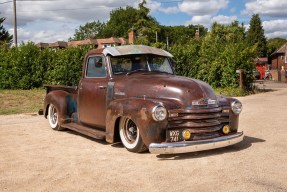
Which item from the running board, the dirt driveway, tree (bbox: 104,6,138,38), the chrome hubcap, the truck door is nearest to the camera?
the dirt driveway

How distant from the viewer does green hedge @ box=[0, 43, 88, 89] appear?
22312mm

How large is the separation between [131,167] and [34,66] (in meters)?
18.5

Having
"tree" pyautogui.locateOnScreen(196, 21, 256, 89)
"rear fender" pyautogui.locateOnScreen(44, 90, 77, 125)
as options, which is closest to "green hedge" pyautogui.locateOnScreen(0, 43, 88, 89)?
"tree" pyautogui.locateOnScreen(196, 21, 256, 89)

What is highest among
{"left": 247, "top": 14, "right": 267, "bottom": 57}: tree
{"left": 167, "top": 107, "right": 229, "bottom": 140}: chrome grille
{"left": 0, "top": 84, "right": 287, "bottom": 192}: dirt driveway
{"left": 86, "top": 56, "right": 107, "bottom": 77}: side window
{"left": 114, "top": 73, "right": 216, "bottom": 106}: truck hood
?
{"left": 247, "top": 14, "right": 267, "bottom": 57}: tree

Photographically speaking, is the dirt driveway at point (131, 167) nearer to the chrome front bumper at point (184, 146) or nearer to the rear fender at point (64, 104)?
the chrome front bumper at point (184, 146)

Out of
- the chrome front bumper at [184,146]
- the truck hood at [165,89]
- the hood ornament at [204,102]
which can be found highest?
the truck hood at [165,89]

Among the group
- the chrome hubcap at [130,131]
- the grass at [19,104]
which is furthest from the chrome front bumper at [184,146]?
the grass at [19,104]

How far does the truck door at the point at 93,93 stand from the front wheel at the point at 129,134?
734 mm

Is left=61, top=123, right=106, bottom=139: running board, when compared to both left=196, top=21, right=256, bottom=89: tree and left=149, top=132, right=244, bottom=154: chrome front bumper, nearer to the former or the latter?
left=149, top=132, right=244, bottom=154: chrome front bumper

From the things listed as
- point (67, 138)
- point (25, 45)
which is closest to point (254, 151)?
point (67, 138)

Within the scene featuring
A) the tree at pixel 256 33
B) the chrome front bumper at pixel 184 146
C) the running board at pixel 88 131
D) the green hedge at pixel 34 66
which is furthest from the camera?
the tree at pixel 256 33

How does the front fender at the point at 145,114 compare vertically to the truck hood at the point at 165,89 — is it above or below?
below

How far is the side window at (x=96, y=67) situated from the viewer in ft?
24.7

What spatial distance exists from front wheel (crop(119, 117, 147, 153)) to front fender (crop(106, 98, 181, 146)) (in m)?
0.17
